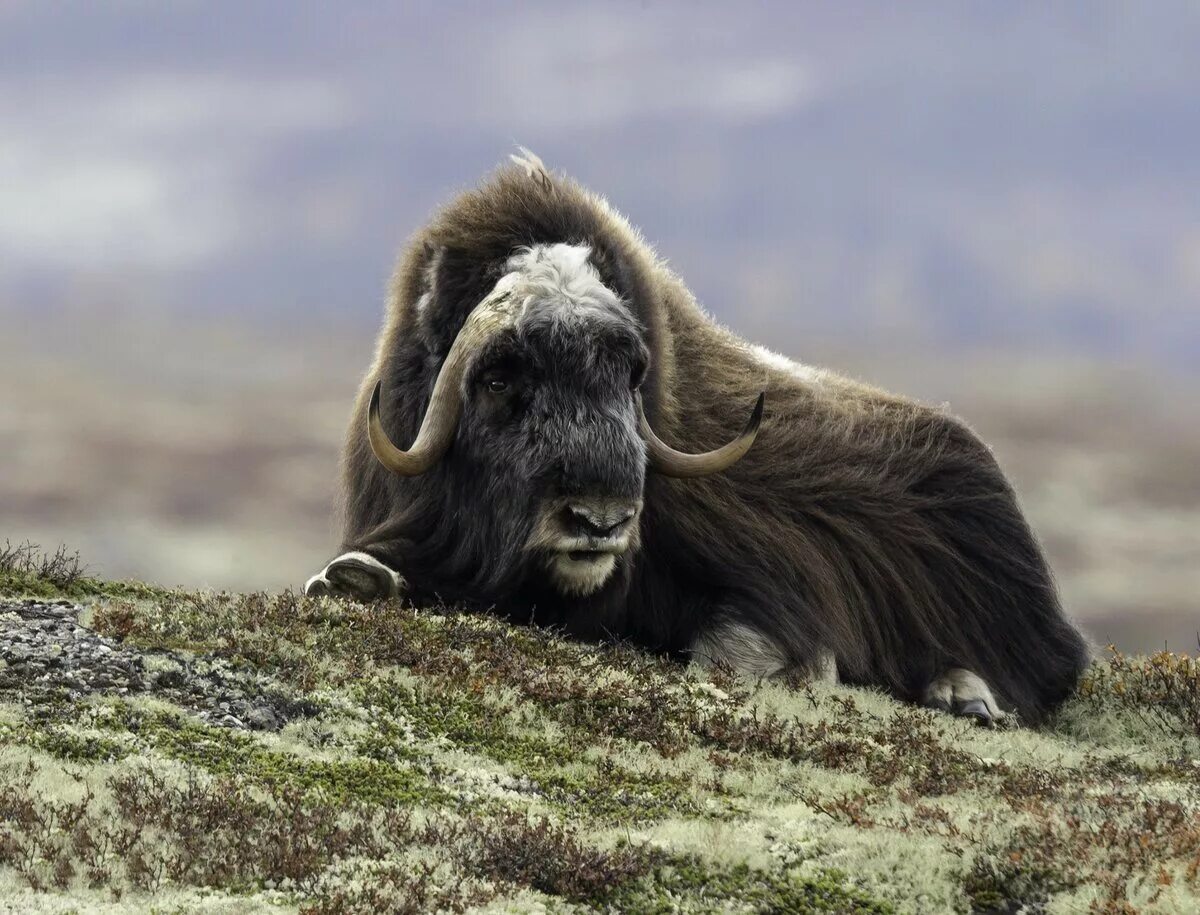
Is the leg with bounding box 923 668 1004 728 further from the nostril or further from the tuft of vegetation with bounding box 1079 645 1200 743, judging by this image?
the nostril

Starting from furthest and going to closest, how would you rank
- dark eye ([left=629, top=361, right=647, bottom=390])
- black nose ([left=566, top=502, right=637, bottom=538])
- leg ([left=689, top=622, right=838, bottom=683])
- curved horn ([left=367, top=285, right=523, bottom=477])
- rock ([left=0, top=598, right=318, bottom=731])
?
1. leg ([left=689, top=622, right=838, bottom=683])
2. dark eye ([left=629, top=361, right=647, bottom=390])
3. curved horn ([left=367, top=285, right=523, bottom=477])
4. black nose ([left=566, top=502, right=637, bottom=538])
5. rock ([left=0, top=598, right=318, bottom=731])

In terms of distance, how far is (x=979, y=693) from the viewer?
9586mm

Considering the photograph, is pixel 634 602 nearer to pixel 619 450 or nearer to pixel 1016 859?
pixel 619 450

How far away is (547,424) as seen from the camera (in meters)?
8.13

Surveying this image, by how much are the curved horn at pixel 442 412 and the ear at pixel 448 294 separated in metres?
0.18

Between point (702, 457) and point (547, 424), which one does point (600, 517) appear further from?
point (702, 457)

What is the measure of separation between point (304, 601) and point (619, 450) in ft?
5.78

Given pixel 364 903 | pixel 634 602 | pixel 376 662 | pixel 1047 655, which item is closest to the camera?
pixel 364 903

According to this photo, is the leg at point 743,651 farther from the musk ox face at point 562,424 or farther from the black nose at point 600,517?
the black nose at point 600,517

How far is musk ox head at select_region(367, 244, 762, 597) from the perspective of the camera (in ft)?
26.3

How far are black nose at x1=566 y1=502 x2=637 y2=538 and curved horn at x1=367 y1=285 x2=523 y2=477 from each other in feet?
3.25

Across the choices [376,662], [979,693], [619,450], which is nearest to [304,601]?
[376,662]

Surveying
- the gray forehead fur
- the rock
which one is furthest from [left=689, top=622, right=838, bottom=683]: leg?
the rock

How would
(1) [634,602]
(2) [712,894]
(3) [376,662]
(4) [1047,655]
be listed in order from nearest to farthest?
(2) [712,894] < (3) [376,662] < (1) [634,602] < (4) [1047,655]
